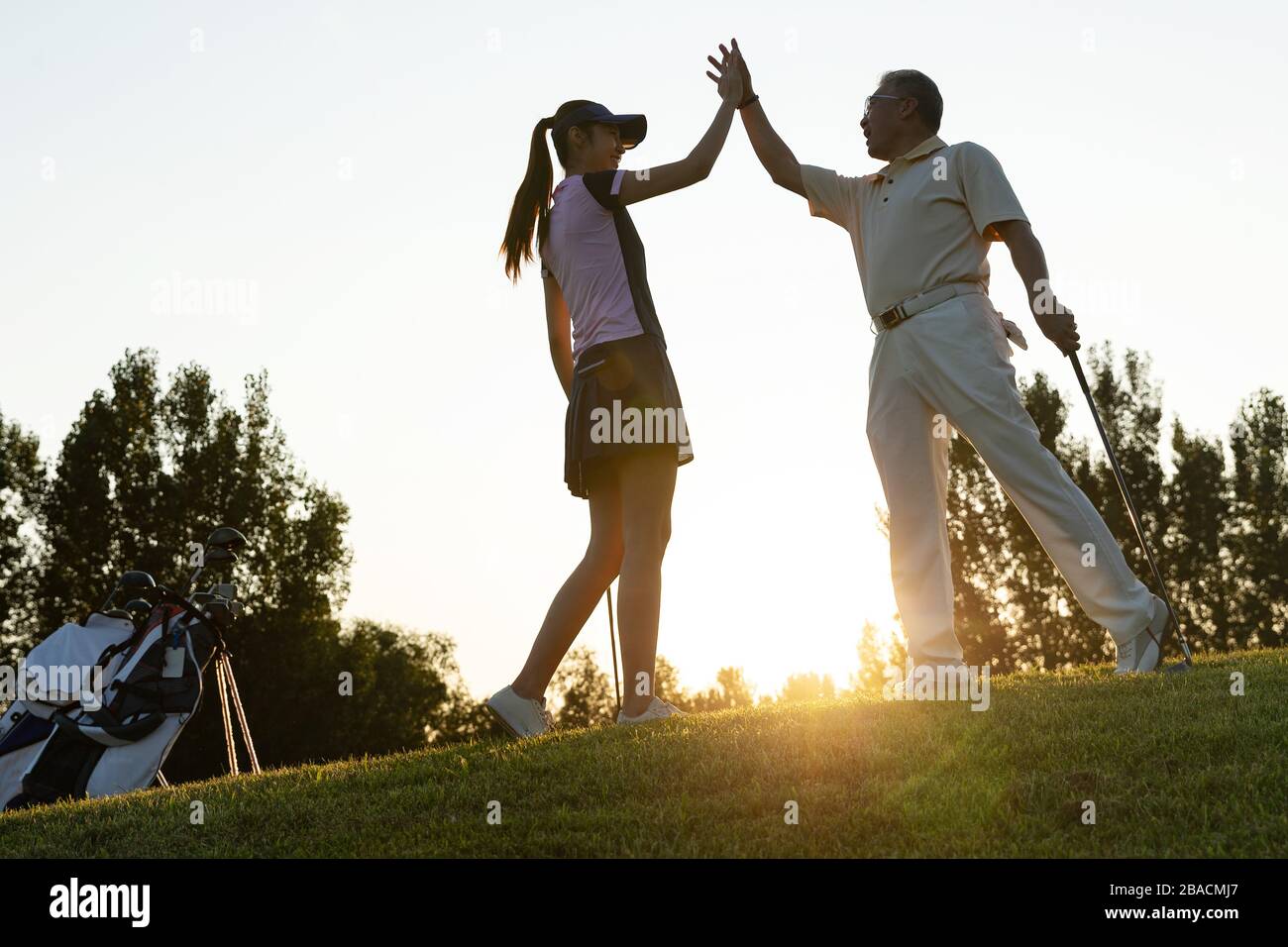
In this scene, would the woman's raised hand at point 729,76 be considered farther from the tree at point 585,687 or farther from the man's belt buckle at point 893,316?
the tree at point 585,687

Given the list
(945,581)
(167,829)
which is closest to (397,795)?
(167,829)

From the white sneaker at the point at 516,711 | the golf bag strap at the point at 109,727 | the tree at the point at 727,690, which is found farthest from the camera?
the tree at the point at 727,690

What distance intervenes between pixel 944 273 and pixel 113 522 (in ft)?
124

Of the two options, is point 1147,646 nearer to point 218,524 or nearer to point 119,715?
point 119,715

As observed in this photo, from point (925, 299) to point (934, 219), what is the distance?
0.43 m

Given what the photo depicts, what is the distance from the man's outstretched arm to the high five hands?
0.43 ft

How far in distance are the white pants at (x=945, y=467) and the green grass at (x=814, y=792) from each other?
48 centimetres

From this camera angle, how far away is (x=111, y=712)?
27.8 feet

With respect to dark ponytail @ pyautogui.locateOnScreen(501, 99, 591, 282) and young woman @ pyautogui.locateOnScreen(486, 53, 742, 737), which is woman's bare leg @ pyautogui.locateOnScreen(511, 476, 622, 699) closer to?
young woman @ pyautogui.locateOnScreen(486, 53, 742, 737)

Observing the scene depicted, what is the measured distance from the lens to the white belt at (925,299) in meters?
6.40

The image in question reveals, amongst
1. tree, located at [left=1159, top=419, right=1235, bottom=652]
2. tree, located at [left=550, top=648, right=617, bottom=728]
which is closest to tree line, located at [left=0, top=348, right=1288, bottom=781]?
tree, located at [left=1159, top=419, right=1235, bottom=652]

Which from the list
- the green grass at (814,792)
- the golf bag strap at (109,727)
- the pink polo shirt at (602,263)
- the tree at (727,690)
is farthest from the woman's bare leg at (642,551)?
the tree at (727,690)
